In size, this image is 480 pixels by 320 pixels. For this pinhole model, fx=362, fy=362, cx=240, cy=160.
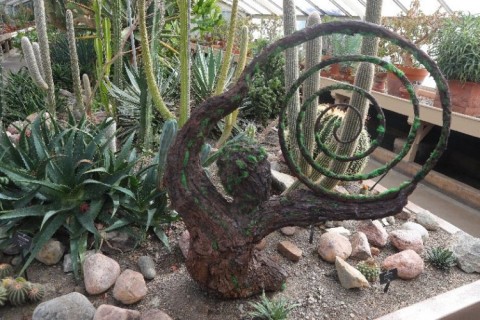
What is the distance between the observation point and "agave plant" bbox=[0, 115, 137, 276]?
1688 mm

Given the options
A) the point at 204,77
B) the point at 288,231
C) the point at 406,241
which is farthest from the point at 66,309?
the point at 204,77

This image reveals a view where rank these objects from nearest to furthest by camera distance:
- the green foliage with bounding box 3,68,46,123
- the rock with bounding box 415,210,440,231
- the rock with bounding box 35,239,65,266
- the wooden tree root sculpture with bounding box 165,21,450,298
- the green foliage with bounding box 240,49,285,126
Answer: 1. the wooden tree root sculpture with bounding box 165,21,450,298
2. the rock with bounding box 35,239,65,266
3. the rock with bounding box 415,210,440,231
4. the green foliage with bounding box 3,68,46,123
5. the green foliage with bounding box 240,49,285,126

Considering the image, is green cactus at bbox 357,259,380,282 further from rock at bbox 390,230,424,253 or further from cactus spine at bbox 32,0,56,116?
cactus spine at bbox 32,0,56,116

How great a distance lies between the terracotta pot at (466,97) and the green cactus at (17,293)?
12.2 ft

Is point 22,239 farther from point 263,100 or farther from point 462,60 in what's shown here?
point 462,60

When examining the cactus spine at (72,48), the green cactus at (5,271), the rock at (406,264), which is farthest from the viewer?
the cactus spine at (72,48)

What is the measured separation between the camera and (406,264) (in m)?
1.81

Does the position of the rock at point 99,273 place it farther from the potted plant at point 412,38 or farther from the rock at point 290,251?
the potted plant at point 412,38

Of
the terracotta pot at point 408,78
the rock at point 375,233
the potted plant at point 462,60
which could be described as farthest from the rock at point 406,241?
the terracotta pot at point 408,78

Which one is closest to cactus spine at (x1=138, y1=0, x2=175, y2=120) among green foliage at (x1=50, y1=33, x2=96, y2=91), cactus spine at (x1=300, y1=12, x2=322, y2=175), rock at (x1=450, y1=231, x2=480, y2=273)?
cactus spine at (x1=300, y1=12, x2=322, y2=175)

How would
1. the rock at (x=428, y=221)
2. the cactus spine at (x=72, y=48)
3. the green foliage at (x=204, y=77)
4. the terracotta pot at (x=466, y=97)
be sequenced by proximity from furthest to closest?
the green foliage at (x=204, y=77) < the terracotta pot at (x=466, y=97) < the cactus spine at (x=72, y=48) < the rock at (x=428, y=221)

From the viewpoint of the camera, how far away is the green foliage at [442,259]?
1898 millimetres

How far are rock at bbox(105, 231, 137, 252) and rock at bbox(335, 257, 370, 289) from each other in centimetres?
100

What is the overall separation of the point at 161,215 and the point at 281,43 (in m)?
1.11
